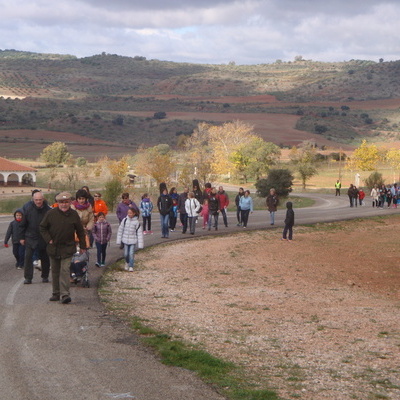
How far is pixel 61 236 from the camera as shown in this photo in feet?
38.9

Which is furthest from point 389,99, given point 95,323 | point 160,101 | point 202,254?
point 95,323

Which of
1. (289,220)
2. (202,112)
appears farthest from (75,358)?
(202,112)

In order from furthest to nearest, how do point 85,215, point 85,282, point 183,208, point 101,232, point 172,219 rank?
point 172,219
point 183,208
point 101,232
point 85,215
point 85,282

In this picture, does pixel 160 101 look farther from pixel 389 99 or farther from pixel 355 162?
pixel 355 162

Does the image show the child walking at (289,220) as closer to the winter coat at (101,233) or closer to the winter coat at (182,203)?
the winter coat at (182,203)

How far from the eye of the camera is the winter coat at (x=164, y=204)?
24.3 m

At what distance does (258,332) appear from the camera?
1112 cm

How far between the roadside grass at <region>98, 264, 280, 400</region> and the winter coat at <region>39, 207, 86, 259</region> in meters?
1.54

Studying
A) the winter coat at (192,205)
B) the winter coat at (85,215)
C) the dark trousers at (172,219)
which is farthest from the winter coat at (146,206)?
the winter coat at (85,215)

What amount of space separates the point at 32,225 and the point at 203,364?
6051mm

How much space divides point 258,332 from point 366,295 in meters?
6.96

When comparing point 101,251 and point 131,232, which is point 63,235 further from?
point 101,251

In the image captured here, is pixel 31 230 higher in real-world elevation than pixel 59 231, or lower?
lower

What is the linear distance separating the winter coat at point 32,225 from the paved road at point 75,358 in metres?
1.08
